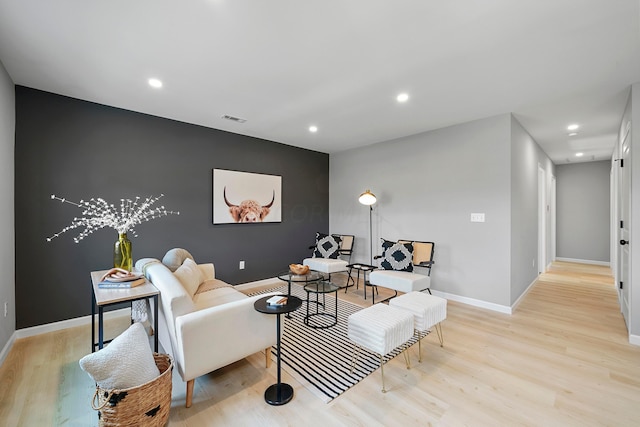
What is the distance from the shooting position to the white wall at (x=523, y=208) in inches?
142

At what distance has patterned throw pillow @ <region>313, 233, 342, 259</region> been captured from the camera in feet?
16.7

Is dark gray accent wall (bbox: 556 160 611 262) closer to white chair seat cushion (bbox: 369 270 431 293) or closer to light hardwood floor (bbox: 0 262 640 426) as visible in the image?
light hardwood floor (bbox: 0 262 640 426)

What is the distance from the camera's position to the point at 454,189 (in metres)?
4.01

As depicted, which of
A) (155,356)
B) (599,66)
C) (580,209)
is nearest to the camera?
(155,356)

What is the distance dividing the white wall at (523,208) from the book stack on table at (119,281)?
4158 millimetres

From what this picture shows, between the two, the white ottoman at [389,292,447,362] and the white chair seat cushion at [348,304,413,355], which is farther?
the white ottoman at [389,292,447,362]

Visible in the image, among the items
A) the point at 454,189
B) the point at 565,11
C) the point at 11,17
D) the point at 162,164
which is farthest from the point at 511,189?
the point at 11,17

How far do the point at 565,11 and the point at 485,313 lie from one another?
315cm

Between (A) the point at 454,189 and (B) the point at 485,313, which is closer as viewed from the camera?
(B) the point at 485,313

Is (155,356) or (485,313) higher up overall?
(155,356)

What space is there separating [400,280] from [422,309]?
3.99 ft

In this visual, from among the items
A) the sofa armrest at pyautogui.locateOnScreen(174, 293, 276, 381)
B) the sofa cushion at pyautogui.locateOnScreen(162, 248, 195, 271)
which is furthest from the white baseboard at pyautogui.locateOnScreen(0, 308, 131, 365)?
the sofa armrest at pyautogui.locateOnScreen(174, 293, 276, 381)

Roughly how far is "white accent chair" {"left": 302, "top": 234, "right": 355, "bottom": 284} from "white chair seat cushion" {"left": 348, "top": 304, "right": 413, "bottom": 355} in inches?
72.4

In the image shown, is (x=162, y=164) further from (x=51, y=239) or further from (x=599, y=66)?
(x=599, y=66)
